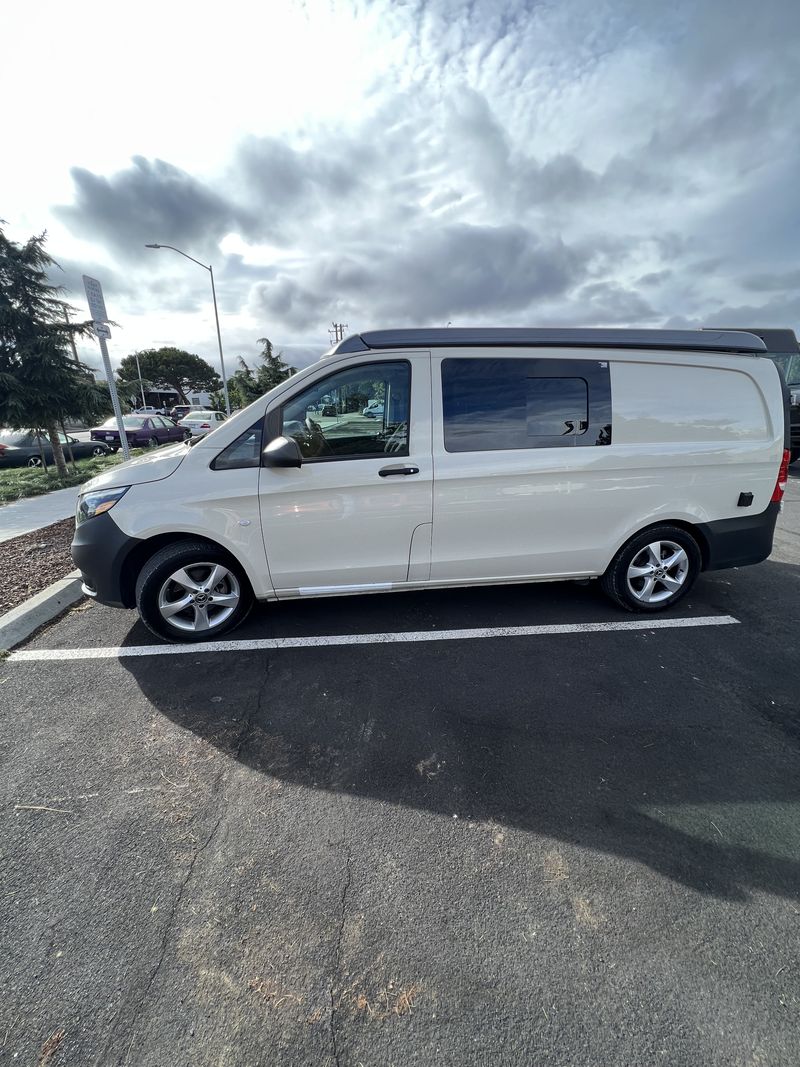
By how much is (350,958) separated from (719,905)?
134cm

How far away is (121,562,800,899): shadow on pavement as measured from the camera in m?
1.97

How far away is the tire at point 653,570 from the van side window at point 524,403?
3.05ft

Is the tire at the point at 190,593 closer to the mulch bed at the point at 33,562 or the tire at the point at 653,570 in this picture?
the mulch bed at the point at 33,562

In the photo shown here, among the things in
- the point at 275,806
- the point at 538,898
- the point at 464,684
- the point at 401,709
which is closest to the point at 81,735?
the point at 275,806

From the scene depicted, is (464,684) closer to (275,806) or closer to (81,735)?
(275,806)

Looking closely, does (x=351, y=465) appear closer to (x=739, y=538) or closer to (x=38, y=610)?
(x=38, y=610)

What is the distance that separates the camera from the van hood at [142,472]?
319 cm

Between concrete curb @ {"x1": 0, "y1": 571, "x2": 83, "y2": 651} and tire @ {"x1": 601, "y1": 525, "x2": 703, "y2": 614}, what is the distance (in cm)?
468

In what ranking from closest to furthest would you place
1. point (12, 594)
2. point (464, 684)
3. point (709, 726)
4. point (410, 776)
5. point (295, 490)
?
point (410, 776)
point (709, 726)
point (464, 684)
point (295, 490)
point (12, 594)

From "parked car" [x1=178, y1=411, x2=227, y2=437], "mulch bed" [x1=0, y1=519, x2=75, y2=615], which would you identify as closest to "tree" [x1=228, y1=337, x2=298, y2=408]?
"parked car" [x1=178, y1=411, x2=227, y2=437]

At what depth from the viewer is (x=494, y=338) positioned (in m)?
3.27

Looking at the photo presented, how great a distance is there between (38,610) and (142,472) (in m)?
1.74

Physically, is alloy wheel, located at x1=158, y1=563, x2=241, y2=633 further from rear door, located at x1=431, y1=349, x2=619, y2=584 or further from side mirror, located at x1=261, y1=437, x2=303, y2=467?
rear door, located at x1=431, y1=349, x2=619, y2=584

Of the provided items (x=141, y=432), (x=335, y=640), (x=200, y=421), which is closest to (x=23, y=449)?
(x=141, y=432)
